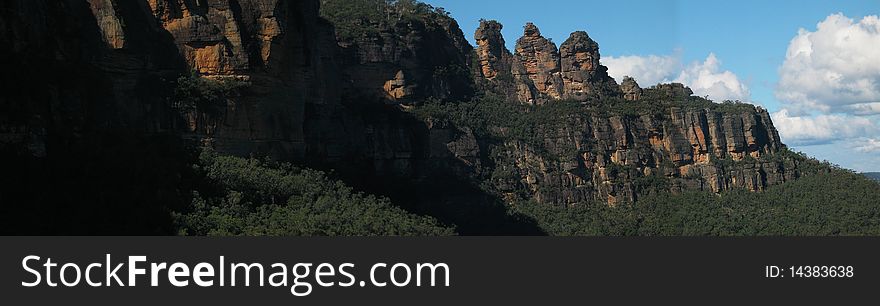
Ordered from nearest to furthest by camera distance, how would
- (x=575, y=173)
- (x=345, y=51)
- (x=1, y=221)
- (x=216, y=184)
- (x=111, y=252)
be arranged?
(x=111, y=252) < (x=1, y=221) < (x=216, y=184) < (x=345, y=51) < (x=575, y=173)

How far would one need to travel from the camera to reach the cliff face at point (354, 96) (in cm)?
3806

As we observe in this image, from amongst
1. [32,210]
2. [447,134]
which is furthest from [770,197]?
[32,210]

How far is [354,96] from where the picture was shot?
247 feet

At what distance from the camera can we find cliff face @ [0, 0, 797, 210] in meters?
38.1

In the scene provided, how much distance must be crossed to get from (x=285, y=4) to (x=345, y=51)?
89.3 ft

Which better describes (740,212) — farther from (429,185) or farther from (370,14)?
(370,14)

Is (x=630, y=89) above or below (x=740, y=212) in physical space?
above

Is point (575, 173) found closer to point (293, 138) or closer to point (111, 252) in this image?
point (293, 138)

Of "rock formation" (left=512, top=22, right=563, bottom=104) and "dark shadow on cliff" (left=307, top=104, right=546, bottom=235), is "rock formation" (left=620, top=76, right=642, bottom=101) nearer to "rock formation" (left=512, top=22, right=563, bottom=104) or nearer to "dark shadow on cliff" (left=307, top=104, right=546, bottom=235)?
"rock formation" (left=512, top=22, right=563, bottom=104)

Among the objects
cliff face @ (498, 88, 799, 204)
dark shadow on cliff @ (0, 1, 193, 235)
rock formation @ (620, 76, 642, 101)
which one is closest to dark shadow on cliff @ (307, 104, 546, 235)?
cliff face @ (498, 88, 799, 204)

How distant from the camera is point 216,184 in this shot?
42.7 m

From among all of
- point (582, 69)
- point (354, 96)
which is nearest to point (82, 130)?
point (354, 96)

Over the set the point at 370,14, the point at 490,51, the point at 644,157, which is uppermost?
the point at 370,14

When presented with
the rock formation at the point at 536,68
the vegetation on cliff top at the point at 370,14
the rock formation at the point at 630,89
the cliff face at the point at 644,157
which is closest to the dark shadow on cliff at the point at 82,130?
the vegetation on cliff top at the point at 370,14
